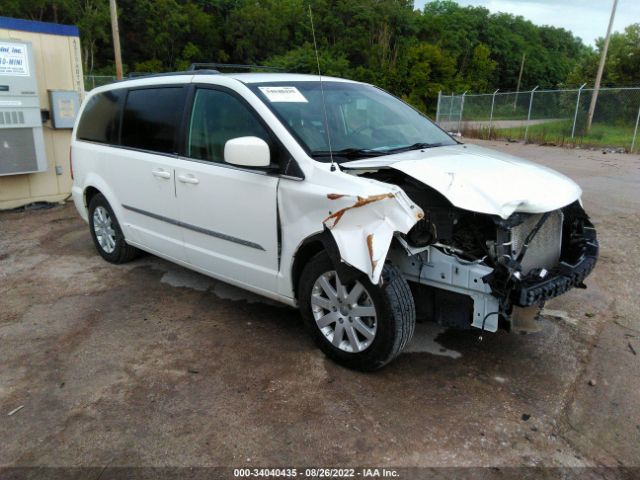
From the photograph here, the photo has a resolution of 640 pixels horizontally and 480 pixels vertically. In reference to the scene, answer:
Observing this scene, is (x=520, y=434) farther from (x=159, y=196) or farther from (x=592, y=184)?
(x=592, y=184)

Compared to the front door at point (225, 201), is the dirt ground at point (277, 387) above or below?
below

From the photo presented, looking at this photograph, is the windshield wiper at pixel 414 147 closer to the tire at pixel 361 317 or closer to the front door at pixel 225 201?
the front door at pixel 225 201

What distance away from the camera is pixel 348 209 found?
3.00 meters

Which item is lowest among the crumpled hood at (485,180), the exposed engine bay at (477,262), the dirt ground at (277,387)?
the dirt ground at (277,387)

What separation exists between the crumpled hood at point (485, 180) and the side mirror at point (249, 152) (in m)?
0.52

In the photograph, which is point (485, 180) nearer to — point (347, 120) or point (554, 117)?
point (347, 120)

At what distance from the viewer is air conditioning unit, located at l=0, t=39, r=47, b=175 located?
723 cm

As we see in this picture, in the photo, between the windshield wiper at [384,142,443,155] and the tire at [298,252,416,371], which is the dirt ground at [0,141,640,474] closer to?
the tire at [298,252,416,371]

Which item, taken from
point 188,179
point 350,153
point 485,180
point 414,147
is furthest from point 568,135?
point 188,179

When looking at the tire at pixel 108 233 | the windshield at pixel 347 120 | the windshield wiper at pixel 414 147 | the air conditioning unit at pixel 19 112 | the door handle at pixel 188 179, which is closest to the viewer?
the windshield at pixel 347 120

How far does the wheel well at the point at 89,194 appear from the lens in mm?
5328

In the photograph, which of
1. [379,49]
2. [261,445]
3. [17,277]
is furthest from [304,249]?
[379,49]

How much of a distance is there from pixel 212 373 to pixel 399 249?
1.42 meters

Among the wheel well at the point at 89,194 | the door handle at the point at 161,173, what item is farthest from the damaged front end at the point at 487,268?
the wheel well at the point at 89,194
